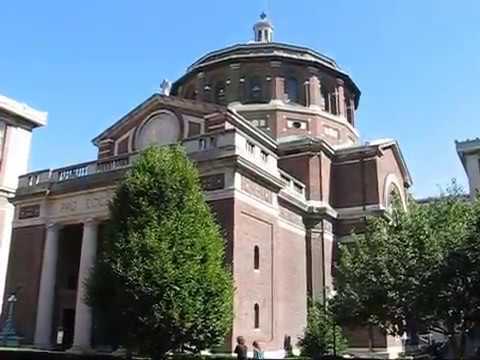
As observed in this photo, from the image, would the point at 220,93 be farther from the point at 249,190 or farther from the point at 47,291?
the point at 47,291

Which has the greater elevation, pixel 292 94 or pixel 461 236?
pixel 292 94

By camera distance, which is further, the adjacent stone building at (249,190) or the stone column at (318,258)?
the stone column at (318,258)

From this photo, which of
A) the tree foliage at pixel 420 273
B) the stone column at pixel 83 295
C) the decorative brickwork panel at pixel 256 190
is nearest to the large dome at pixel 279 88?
the decorative brickwork panel at pixel 256 190

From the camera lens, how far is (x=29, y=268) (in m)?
24.8

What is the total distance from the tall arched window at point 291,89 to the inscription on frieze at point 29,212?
15.8 m

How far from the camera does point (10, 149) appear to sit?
38.2 metres

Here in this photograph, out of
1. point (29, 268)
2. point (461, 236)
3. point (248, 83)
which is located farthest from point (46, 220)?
point (461, 236)

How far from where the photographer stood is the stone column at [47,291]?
23.0 metres

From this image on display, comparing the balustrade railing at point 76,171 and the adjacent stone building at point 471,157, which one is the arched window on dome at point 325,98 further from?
the balustrade railing at point 76,171

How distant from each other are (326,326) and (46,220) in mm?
12987

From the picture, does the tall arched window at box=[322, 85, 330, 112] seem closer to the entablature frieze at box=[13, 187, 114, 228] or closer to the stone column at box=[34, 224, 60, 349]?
the entablature frieze at box=[13, 187, 114, 228]

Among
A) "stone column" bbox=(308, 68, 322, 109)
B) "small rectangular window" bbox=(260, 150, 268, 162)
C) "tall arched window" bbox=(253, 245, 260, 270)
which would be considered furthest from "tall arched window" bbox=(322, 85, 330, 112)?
"tall arched window" bbox=(253, 245, 260, 270)

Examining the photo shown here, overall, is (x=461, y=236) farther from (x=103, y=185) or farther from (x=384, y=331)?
(x=103, y=185)

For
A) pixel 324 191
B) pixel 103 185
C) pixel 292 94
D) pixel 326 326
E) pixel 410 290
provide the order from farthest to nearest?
pixel 292 94, pixel 324 191, pixel 103 185, pixel 326 326, pixel 410 290
